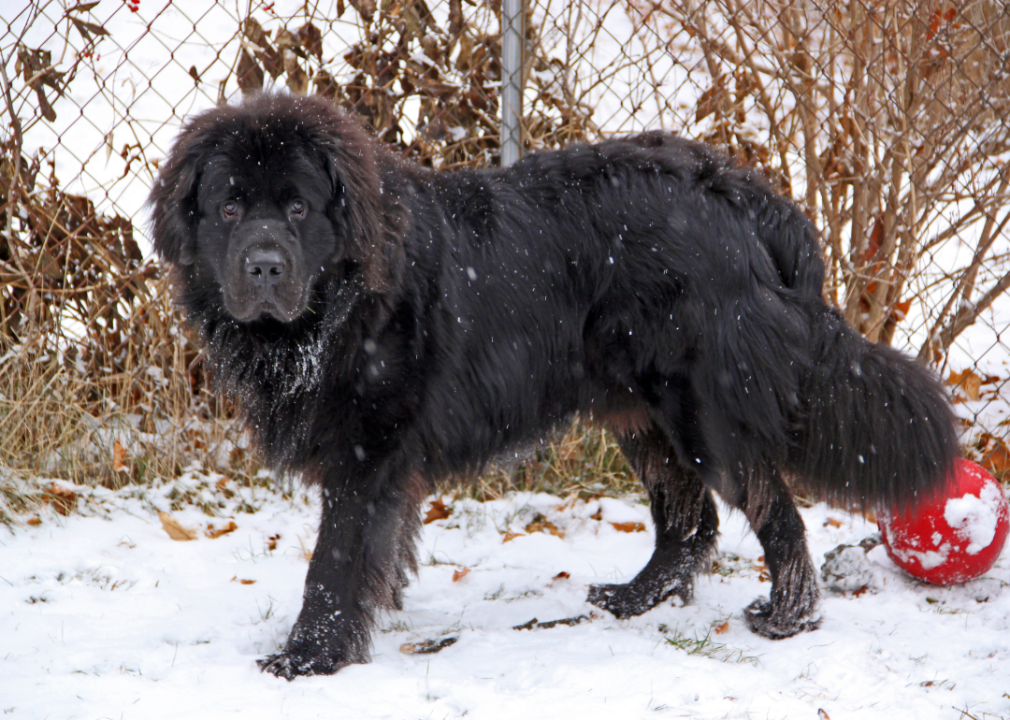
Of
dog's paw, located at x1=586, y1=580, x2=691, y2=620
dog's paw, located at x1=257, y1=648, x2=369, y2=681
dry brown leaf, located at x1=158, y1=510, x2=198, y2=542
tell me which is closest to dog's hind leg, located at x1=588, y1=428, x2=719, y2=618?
dog's paw, located at x1=586, y1=580, x2=691, y2=620

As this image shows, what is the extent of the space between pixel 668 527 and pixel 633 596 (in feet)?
0.95

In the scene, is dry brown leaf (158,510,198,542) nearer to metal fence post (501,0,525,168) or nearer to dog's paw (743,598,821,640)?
metal fence post (501,0,525,168)

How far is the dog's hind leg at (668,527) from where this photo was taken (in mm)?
3029

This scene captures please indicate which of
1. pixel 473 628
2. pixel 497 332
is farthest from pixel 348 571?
pixel 497 332

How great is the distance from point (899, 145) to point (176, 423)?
357 cm

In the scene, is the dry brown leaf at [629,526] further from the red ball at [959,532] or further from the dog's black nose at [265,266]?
the dog's black nose at [265,266]

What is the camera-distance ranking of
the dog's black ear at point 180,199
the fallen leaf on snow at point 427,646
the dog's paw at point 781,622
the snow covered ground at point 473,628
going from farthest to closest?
the dog's paw at point 781,622 → the fallen leaf on snow at point 427,646 → the dog's black ear at point 180,199 → the snow covered ground at point 473,628

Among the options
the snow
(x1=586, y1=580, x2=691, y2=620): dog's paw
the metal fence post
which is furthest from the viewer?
the metal fence post

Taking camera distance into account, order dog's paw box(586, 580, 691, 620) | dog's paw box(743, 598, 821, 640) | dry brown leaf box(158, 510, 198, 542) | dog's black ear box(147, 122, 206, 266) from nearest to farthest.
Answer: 1. dog's black ear box(147, 122, 206, 266)
2. dog's paw box(743, 598, 821, 640)
3. dog's paw box(586, 580, 691, 620)
4. dry brown leaf box(158, 510, 198, 542)

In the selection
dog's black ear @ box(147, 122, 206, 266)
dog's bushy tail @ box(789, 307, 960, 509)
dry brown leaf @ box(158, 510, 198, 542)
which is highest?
dog's black ear @ box(147, 122, 206, 266)

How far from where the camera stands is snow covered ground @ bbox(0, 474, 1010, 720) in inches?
87.1

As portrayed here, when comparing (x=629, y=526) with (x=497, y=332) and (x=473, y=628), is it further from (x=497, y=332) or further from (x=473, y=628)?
(x=497, y=332)

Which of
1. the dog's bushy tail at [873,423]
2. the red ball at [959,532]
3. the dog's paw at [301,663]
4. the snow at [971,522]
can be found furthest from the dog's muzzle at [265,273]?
the snow at [971,522]

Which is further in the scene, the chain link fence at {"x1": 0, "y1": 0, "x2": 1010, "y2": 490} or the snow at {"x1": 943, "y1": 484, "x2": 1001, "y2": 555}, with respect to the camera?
the chain link fence at {"x1": 0, "y1": 0, "x2": 1010, "y2": 490}
